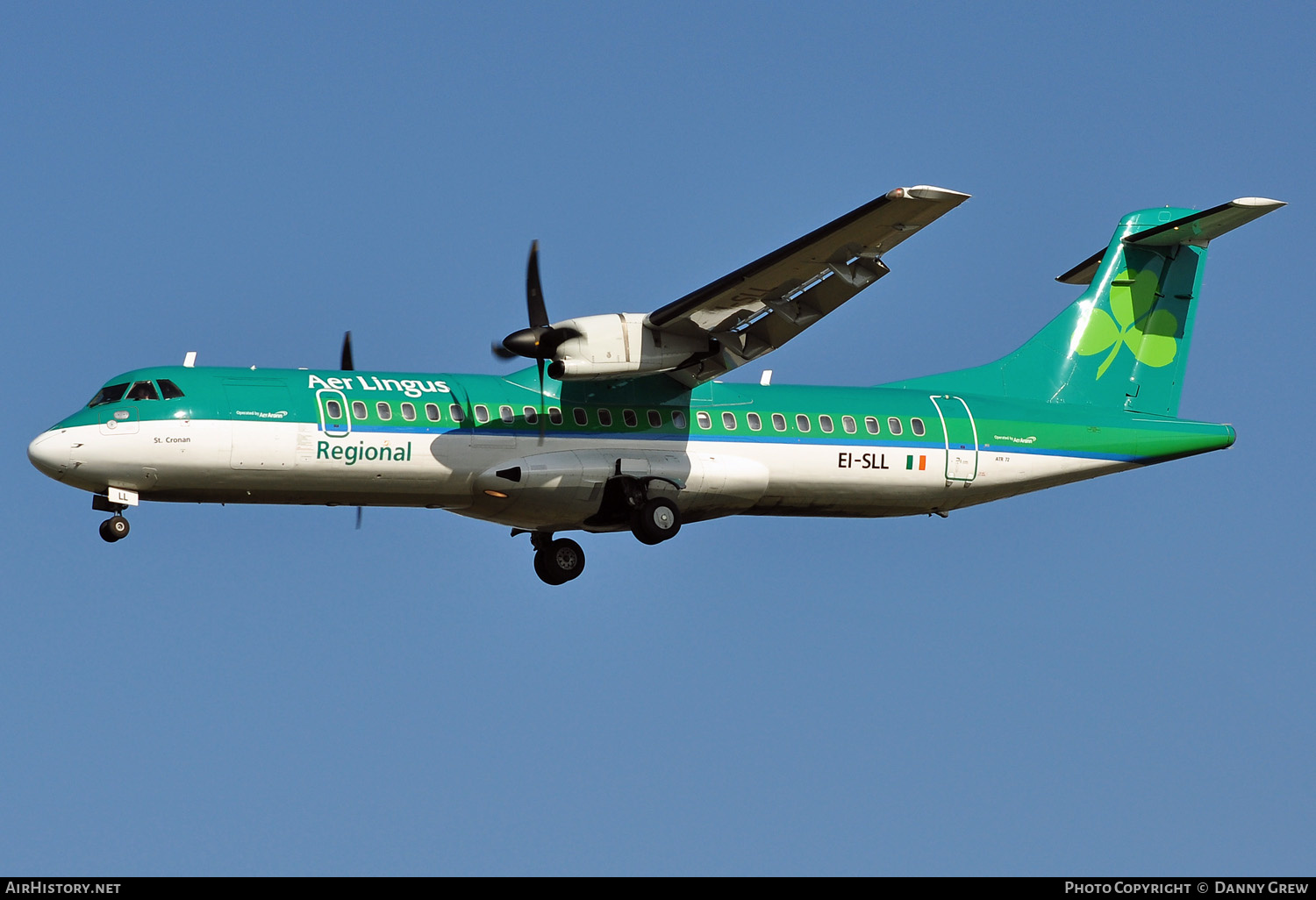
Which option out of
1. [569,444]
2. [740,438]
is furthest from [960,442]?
[569,444]

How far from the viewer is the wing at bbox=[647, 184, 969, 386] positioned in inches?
795

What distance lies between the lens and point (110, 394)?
20.9 m

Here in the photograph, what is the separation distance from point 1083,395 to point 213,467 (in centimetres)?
1184

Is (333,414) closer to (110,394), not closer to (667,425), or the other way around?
(110,394)

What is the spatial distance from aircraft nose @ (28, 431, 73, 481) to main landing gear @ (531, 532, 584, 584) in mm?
6136

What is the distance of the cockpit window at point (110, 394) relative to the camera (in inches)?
820

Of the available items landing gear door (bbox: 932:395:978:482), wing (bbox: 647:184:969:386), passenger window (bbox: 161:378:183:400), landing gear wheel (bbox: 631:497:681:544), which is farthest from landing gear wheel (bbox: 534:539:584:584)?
passenger window (bbox: 161:378:183:400)

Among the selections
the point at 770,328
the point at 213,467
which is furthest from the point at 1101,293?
the point at 213,467

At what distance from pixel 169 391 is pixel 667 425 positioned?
19.5 feet

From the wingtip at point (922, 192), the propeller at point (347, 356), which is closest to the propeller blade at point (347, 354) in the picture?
the propeller at point (347, 356)
